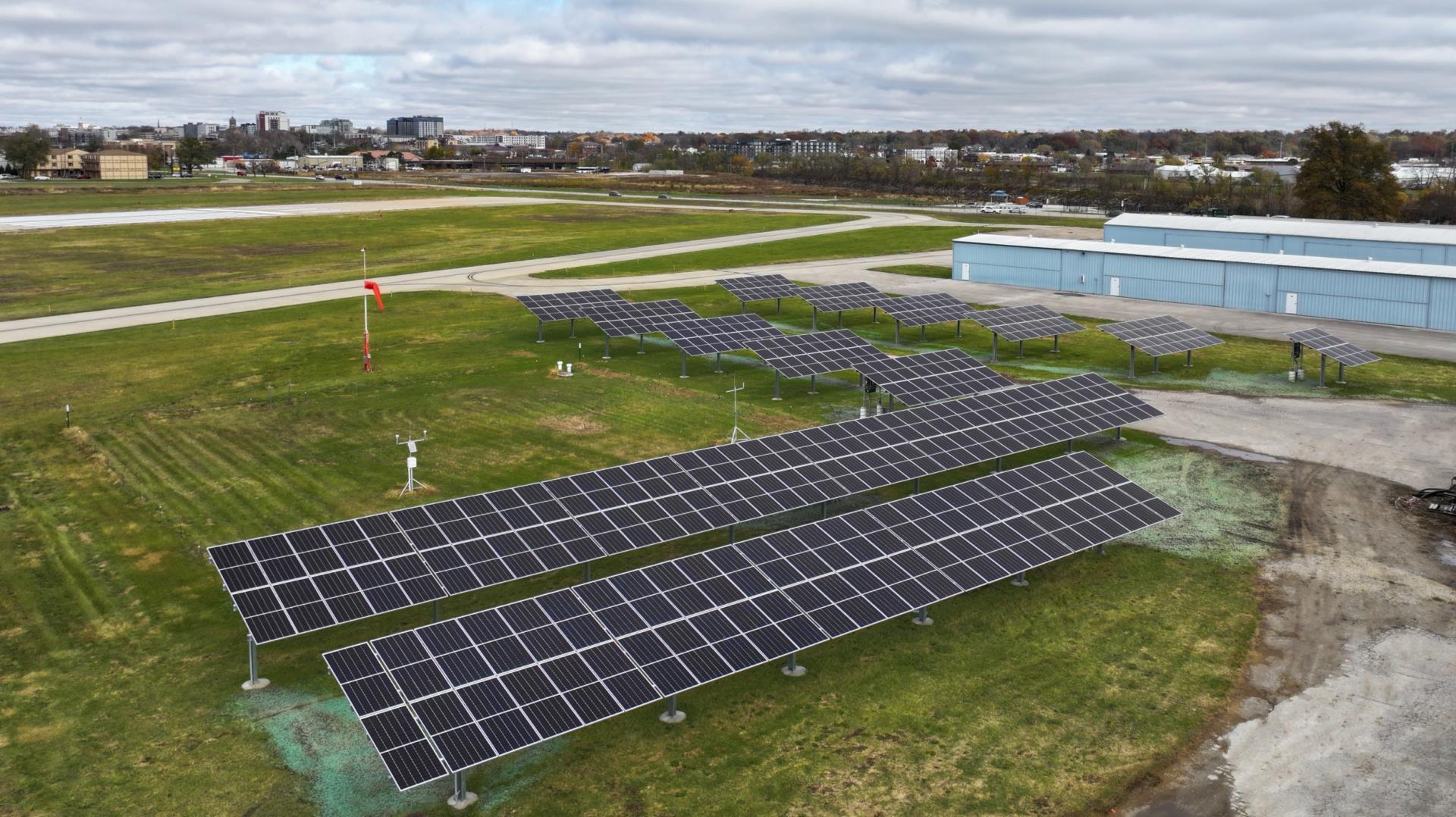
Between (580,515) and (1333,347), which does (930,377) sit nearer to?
(1333,347)

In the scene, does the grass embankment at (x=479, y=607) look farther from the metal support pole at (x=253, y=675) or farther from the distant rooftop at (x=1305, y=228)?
the distant rooftop at (x=1305, y=228)

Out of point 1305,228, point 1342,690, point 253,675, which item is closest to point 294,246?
point 253,675

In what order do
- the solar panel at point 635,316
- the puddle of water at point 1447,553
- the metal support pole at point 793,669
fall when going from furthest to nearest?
1. the solar panel at point 635,316
2. the puddle of water at point 1447,553
3. the metal support pole at point 793,669

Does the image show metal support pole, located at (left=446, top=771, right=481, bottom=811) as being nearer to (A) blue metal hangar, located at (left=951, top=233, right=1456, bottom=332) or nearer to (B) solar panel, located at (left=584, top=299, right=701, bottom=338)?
(B) solar panel, located at (left=584, top=299, right=701, bottom=338)

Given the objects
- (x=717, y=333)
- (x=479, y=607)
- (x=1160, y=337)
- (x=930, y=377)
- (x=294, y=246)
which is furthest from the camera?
(x=294, y=246)

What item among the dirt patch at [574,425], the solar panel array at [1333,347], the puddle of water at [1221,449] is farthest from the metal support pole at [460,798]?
the solar panel array at [1333,347]

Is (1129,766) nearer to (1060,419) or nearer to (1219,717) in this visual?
(1219,717)
